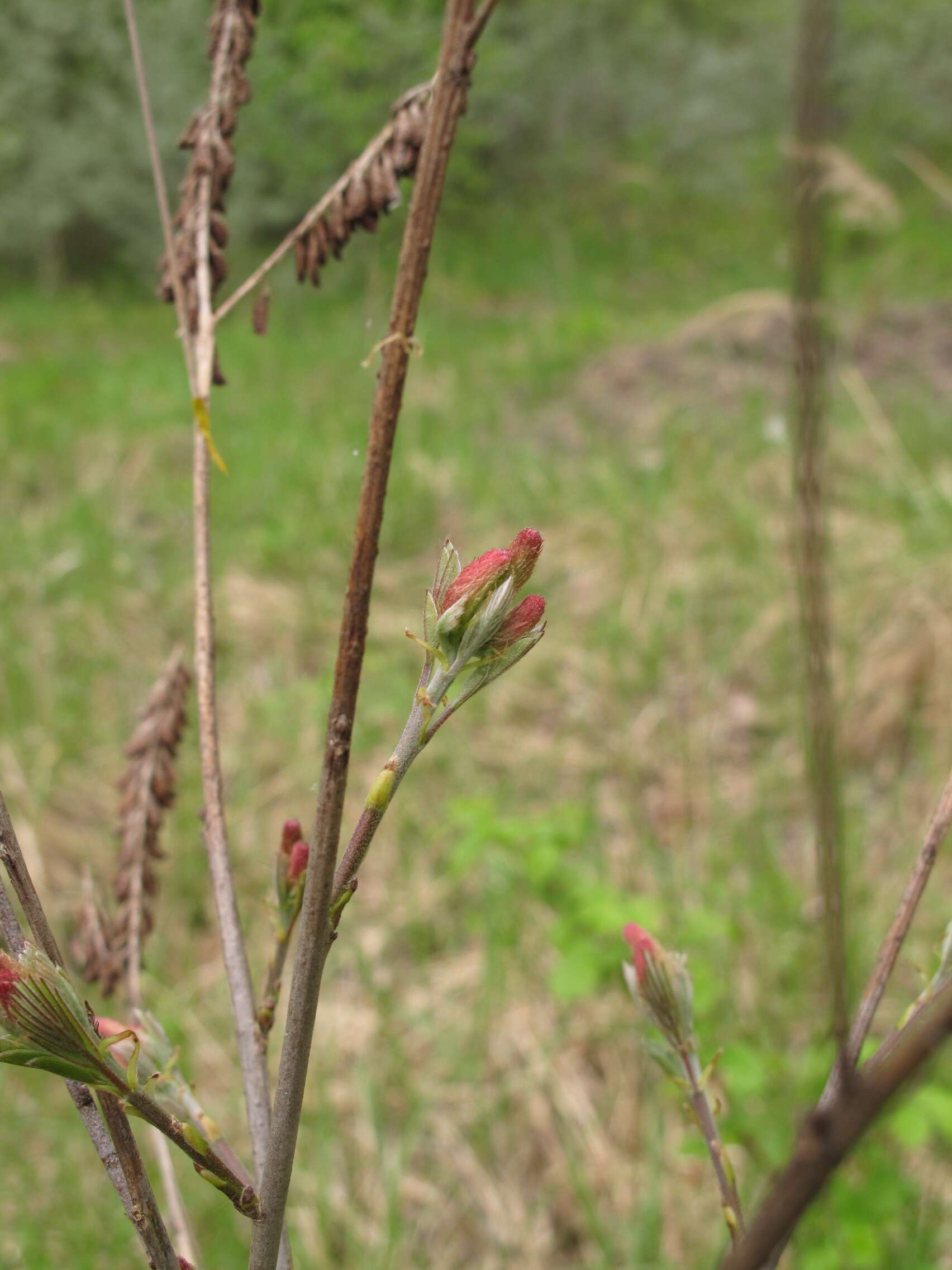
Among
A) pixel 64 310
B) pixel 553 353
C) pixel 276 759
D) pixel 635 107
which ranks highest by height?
pixel 635 107

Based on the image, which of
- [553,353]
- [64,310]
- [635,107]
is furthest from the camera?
[635,107]

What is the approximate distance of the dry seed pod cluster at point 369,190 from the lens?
1.28 ft

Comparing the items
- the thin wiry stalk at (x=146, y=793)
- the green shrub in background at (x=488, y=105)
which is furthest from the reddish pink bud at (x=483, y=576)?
the green shrub in background at (x=488, y=105)

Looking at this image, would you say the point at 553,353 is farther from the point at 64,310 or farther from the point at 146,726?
the point at 146,726

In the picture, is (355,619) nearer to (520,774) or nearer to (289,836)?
(289,836)

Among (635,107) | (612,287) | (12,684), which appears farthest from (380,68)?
(635,107)

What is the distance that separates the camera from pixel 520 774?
229 cm

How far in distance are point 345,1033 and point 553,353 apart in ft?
12.4

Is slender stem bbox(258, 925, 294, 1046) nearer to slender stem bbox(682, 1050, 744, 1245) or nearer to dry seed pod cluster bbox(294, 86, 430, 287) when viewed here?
slender stem bbox(682, 1050, 744, 1245)

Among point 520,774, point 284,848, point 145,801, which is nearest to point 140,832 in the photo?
point 145,801

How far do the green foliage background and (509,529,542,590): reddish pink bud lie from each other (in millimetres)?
118

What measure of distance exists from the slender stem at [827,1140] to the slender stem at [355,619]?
130mm

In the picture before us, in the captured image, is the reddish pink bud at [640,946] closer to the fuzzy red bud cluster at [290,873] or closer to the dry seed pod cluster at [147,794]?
the fuzzy red bud cluster at [290,873]

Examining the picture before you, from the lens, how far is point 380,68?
2221 mm
